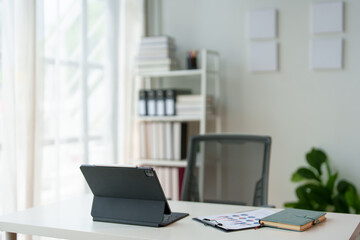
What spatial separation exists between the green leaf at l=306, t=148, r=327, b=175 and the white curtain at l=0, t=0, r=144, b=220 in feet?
4.65

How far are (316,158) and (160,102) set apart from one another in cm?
127

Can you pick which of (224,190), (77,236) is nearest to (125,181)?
(77,236)

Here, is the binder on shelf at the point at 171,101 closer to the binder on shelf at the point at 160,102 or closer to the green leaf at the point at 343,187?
the binder on shelf at the point at 160,102

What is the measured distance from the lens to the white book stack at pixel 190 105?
345cm

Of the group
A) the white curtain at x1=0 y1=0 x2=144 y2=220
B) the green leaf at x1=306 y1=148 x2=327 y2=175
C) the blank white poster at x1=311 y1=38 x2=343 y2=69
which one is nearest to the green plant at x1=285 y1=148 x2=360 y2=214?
the green leaf at x1=306 y1=148 x2=327 y2=175

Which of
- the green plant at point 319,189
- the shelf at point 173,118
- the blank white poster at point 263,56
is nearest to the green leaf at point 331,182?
the green plant at point 319,189

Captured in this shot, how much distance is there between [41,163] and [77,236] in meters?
1.08

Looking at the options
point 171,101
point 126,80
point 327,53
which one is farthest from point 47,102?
point 327,53

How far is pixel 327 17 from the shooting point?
11.2 ft

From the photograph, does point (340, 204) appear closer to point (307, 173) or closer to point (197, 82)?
point (307, 173)

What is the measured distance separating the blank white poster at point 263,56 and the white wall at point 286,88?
0.05 m

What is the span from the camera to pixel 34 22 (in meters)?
2.63

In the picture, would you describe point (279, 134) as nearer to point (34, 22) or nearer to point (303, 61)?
point (303, 61)

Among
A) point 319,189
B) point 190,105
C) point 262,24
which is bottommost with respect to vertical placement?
point 319,189
